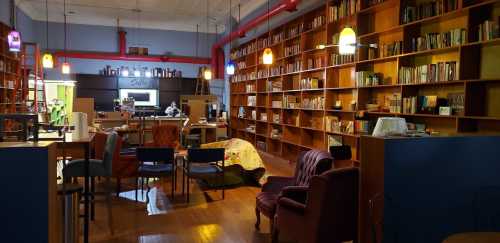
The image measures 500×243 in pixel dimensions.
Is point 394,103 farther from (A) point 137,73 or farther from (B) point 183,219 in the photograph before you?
(A) point 137,73

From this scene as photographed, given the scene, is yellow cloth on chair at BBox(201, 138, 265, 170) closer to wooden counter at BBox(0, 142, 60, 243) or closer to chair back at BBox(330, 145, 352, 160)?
chair back at BBox(330, 145, 352, 160)

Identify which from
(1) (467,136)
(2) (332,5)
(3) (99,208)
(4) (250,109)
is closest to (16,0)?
(4) (250,109)

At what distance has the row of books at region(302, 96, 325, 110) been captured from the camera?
23.5 ft

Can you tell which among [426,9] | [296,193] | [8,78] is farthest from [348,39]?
[8,78]

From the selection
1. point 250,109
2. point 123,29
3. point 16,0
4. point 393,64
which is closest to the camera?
point 393,64

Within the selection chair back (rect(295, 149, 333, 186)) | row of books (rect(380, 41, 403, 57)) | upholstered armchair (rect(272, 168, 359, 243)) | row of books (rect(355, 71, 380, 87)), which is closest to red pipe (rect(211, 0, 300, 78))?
row of books (rect(355, 71, 380, 87))

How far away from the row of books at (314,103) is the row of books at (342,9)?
4.73 feet

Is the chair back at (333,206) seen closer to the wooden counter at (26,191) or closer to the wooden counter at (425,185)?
the wooden counter at (425,185)

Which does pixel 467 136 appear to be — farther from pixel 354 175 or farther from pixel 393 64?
pixel 393 64

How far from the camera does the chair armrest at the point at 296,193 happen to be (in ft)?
12.7

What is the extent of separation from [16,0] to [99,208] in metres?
7.54

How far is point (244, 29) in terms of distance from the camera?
976 centimetres

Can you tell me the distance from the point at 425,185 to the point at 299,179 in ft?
5.03

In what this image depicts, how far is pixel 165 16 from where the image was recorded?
12094 mm
